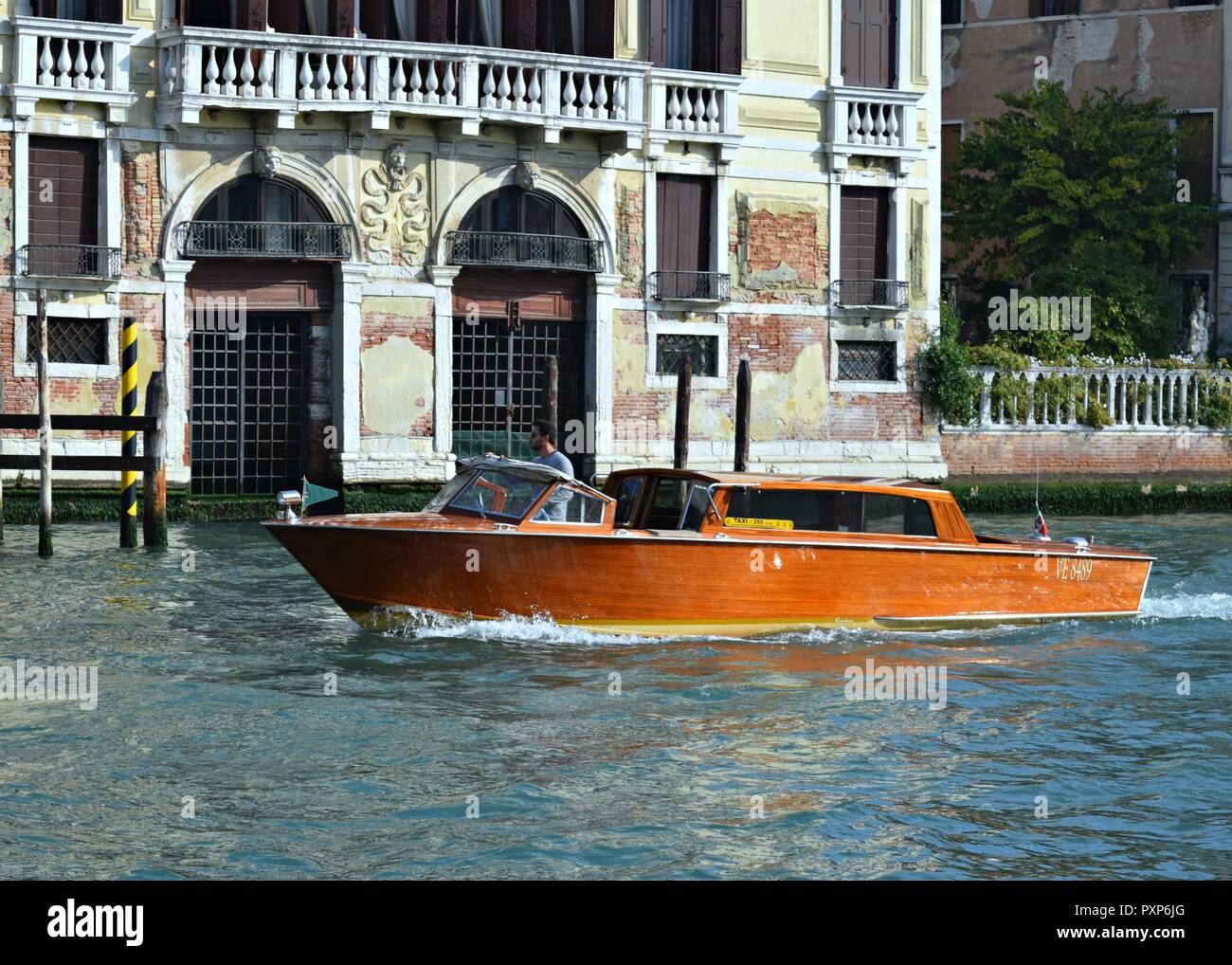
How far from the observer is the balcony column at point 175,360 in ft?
67.3

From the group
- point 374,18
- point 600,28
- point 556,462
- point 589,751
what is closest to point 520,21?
point 600,28

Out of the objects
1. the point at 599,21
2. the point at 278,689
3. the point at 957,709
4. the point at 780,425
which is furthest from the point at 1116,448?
the point at 278,689

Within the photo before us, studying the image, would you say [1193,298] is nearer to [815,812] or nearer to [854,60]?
[854,60]

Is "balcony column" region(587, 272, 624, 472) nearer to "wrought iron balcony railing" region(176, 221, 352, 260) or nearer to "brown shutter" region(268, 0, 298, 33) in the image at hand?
"wrought iron balcony railing" region(176, 221, 352, 260)

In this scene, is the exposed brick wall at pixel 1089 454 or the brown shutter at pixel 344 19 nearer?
the brown shutter at pixel 344 19

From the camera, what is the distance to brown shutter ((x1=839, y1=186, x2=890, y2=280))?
2419 centimetres

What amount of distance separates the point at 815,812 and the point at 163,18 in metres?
14.5

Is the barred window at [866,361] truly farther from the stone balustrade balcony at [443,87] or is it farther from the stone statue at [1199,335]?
the stone statue at [1199,335]

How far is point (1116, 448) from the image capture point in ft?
83.1

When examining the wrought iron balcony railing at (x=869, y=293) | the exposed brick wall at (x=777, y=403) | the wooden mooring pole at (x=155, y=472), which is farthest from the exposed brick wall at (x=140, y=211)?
the wrought iron balcony railing at (x=869, y=293)

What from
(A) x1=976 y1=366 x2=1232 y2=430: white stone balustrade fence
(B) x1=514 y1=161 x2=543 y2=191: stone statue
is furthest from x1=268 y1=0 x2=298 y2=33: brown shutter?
(A) x1=976 y1=366 x2=1232 y2=430: white stone balustrade fence

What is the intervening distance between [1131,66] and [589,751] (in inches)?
933

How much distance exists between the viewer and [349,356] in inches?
840

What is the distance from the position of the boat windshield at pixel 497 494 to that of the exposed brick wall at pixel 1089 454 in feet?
41.2
